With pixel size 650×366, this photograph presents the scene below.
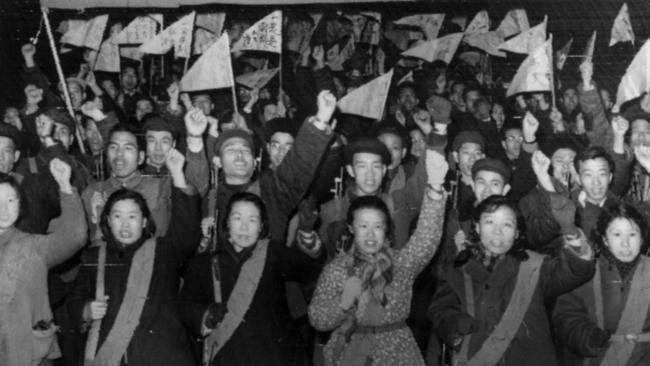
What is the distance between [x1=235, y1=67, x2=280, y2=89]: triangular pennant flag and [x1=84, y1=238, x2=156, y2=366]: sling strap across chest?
4222 mm

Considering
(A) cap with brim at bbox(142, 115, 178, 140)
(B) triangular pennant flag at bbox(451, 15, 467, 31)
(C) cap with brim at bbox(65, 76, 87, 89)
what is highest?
(B) triangular pennant flag at bbox(451, 15, 467, 31)

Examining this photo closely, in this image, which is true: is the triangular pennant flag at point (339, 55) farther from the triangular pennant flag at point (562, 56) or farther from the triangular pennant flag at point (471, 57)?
the triangular pennant flag at point (562, 56)

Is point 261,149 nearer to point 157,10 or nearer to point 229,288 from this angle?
point 229,288

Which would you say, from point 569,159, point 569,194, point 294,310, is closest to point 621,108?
point 569,159

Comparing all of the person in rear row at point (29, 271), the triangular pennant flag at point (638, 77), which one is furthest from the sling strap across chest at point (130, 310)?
the triangular pennant flag at point (638, 77)

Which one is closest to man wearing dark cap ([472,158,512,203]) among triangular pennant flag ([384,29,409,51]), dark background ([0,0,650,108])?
dark background ([0,0,650,108])

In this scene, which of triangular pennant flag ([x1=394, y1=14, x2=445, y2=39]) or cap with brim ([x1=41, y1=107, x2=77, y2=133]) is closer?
cap with brim ([x1=41, y1=107, x2=77, y2=133])

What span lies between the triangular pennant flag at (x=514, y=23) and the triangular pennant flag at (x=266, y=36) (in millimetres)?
2926

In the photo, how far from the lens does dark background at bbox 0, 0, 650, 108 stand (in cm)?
855

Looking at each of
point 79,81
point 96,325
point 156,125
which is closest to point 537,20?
point 79,81

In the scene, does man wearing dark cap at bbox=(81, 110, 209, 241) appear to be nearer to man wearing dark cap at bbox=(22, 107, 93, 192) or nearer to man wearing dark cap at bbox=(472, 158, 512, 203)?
man wearing dark cap at bbox=(22, 107, 93, 192)

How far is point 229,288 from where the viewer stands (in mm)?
4250

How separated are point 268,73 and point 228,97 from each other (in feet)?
1.81

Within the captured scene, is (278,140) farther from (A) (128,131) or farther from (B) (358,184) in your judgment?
(A) (128,131)
